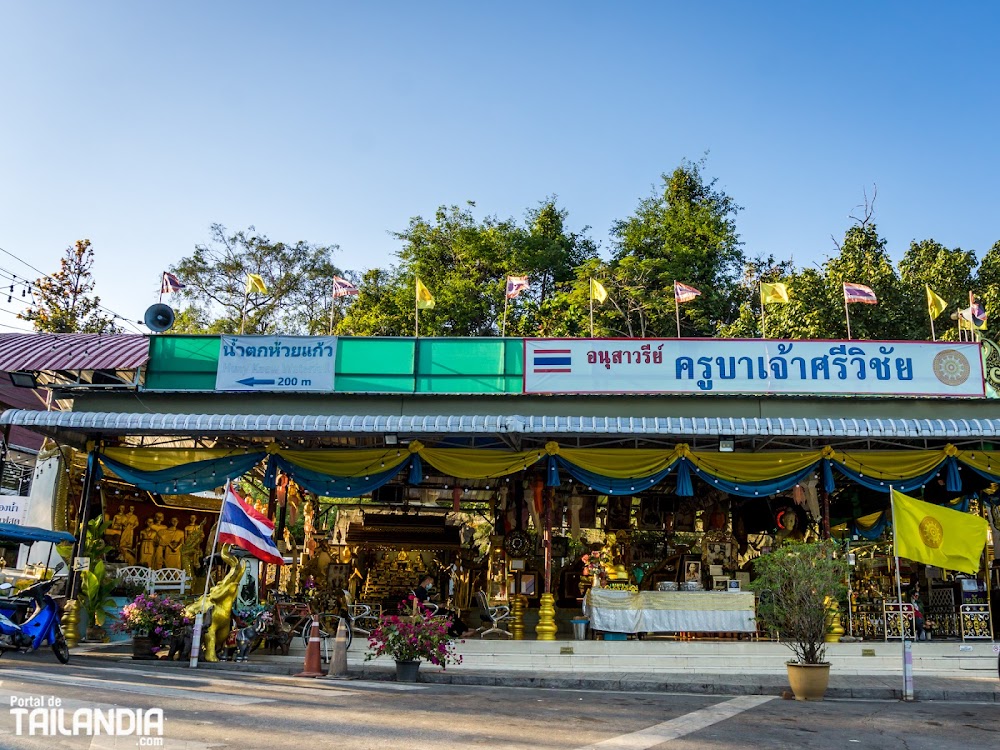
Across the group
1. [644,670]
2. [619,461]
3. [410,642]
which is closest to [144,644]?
[410,642]

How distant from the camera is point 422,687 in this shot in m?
12.5

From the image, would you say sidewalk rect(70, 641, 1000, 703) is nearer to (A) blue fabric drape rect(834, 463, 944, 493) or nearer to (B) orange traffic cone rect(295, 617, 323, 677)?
(B) orange traffic cone rect(295, 617, 323, 677)

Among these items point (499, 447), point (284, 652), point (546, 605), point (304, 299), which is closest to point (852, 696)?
point (546, 605)

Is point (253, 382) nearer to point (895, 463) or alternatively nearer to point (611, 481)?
point (611, 481)

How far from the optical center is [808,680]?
11820 mm

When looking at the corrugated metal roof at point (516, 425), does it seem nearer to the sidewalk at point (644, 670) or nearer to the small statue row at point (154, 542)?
the sidewalk at point (644, 670)

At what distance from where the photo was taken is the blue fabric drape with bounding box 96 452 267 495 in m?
17.7

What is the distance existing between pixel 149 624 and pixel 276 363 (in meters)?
6.20

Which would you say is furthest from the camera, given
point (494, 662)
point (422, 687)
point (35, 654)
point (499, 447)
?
point (499, 447)

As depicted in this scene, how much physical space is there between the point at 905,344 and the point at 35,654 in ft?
59.0

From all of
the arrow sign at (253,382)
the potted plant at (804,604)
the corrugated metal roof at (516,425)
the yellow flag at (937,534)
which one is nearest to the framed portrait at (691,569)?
the corrugated metal roof at (516,425)

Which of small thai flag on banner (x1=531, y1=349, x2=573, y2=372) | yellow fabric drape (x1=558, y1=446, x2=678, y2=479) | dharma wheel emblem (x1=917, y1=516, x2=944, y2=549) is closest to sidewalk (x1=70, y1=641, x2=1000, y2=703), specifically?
dharma wheel emblem (x1=917, y1=516, x2=944, y2=549)

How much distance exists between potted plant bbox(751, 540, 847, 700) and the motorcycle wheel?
10.6 meters

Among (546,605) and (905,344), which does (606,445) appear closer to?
(546,605)
